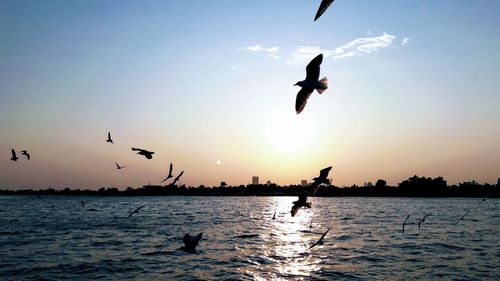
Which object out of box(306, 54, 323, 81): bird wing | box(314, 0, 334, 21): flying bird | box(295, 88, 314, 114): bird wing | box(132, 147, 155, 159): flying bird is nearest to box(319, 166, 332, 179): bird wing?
box(295, 88, 314, 114): bird wing

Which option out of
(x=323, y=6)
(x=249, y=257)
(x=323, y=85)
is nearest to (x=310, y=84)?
(x=323, y=85)

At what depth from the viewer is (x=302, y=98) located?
7.46 metres

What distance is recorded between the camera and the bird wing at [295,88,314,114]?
7352mm

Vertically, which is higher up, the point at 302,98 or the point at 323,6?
the point at 323,6

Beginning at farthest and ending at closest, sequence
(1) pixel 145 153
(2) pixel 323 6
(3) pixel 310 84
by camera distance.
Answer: (1) pixel 145 153 < (3) pixel 310 84 < (2) pixel 323 6

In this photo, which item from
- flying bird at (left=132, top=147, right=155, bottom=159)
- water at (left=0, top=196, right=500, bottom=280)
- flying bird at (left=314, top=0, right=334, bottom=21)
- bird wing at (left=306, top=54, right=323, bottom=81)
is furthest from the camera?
water at (left=0, top=196, right=500, bottom=280)

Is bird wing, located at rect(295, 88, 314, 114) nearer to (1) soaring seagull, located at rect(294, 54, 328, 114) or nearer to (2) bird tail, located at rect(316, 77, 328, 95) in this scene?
(1) soaring seagull, located at rect(294, 54, 328, 114)

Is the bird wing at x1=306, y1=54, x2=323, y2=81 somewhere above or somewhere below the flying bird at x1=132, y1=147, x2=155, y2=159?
above

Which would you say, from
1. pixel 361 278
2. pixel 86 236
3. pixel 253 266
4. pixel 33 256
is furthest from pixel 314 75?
pixel 86 236

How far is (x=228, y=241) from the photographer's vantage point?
3088cm

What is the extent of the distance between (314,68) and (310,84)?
0.33 metres

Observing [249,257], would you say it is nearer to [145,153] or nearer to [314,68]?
[145,153]

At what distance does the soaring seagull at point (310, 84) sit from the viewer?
7.29m

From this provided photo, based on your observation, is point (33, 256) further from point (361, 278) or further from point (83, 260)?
point (361, 278)
